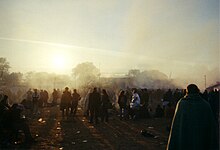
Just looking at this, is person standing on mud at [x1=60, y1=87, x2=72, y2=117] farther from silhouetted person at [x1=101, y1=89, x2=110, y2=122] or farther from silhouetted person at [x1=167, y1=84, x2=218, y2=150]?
silhouetted person at [x1=167, y1=84, x2=218, y2=150]

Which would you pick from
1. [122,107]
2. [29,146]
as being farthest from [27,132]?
[122,107]

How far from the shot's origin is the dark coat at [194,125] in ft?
17.7

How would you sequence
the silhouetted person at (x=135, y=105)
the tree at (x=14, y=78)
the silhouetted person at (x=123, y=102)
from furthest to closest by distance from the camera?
the tree at (x=14, y=78) < the silhouetted person at (x=123, y=102) < the silhouetted person at (x=135, y=105)

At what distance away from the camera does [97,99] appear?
52.2 ft

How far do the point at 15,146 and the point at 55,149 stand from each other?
135 cm

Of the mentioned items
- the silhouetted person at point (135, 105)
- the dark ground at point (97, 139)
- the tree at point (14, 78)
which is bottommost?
the dark ground at point (97, 139)

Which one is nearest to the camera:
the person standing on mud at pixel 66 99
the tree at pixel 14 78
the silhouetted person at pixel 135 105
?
the silhouetted person at pixel 135 105

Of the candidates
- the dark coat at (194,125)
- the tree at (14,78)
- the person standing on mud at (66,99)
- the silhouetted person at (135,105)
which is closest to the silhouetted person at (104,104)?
the silhouetted person at (135,105)

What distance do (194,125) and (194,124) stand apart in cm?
2

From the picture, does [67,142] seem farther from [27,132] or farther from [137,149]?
[137,149]

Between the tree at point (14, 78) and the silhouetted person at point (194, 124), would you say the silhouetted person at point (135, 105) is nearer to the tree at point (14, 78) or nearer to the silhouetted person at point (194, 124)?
the silhouetted person at point (194, 124)

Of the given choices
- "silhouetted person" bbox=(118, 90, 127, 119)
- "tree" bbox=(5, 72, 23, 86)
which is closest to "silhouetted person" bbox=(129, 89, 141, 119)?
"silhouetted person" bbox=(118, 90, 127, 119)

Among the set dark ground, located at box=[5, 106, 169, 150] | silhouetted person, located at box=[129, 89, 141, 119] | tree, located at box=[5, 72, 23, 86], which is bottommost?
dark ground, located at box=[5, 106, 169, 150]

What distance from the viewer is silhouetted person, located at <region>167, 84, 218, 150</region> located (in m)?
5.40
